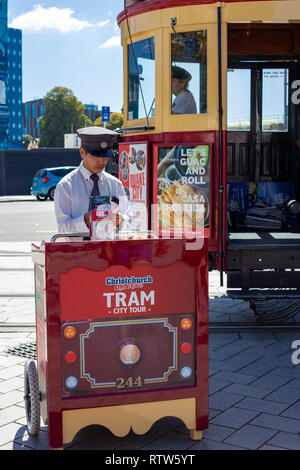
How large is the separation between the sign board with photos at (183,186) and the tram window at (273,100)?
258 cm

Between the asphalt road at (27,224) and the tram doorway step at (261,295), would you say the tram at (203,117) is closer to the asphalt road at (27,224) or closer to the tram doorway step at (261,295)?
the tram doorway step at (261,295)

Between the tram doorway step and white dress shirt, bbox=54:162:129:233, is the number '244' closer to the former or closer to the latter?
white dress shirt, bbox=54:162:129:233

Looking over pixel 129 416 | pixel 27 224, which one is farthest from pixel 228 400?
pixel 27 224

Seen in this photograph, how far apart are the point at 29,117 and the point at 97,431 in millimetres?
149176

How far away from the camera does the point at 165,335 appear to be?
12.8 feet

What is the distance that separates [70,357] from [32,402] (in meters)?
0.47

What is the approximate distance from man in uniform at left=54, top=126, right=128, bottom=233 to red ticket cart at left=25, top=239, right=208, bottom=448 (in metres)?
0.48

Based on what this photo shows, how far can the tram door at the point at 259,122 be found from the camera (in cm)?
841

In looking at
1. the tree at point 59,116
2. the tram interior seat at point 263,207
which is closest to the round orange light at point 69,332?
the tram interior seat at point 263,207

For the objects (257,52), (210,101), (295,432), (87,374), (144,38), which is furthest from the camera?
(257,52)

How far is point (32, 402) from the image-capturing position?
3.96 m

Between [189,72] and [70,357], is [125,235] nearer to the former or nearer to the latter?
[70,357]

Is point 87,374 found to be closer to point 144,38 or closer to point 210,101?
point 210,101
